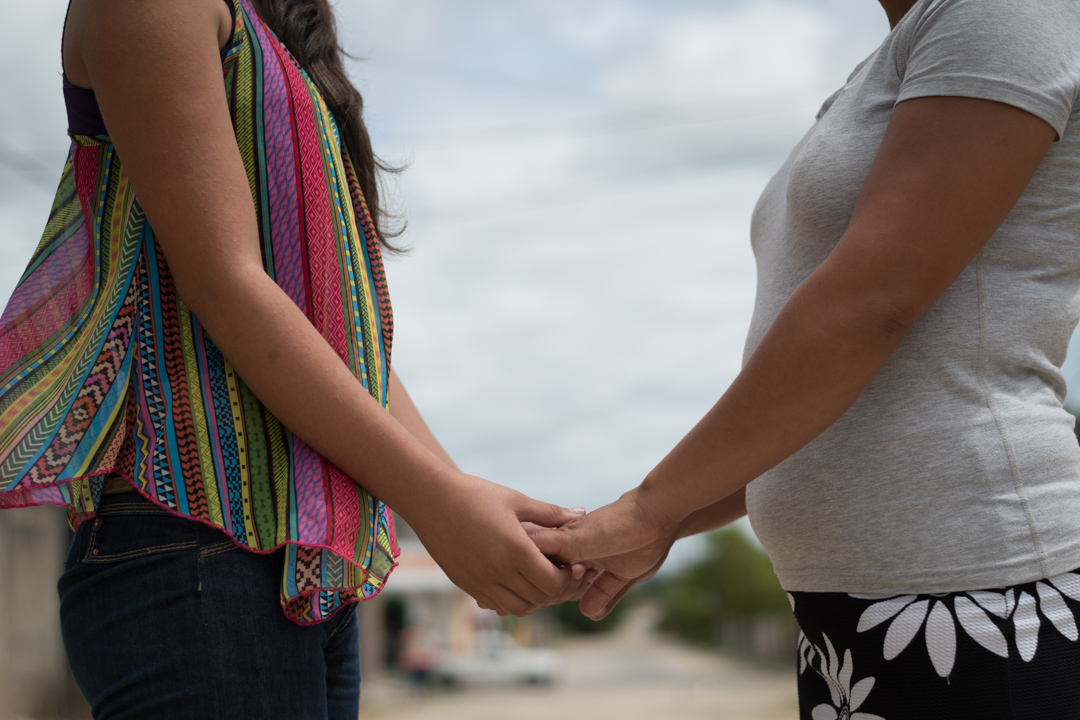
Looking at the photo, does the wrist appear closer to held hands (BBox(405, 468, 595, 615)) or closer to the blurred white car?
held hands (BBox(405, 468, 595, 615))

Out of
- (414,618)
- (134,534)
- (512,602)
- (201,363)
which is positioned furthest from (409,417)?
(414,618)

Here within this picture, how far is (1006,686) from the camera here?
41.6 inches

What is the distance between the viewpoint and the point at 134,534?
1.05 metres

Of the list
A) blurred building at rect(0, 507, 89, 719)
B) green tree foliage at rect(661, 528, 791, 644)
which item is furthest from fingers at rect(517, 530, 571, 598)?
green tree foliage at rect(661, 528, 791, 644)

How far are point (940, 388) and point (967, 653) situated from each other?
0.34 meters

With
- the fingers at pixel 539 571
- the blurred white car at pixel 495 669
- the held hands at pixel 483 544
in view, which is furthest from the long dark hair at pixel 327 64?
the blurred white car at pixel 495 669

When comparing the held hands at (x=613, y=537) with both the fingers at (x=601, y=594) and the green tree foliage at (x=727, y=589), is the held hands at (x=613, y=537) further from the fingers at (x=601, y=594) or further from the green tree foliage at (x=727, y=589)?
the green tree foliage at (x=727, y=589)

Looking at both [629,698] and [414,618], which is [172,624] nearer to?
[629,698]

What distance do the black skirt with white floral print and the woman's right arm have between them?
27.2 inches

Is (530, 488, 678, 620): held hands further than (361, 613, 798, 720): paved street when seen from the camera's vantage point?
No

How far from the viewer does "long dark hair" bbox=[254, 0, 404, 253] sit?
58.5 inches

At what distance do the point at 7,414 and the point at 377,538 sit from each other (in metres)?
0.51

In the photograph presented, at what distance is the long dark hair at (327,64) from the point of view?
1.49m

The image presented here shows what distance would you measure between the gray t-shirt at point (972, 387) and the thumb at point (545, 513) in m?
0.46
